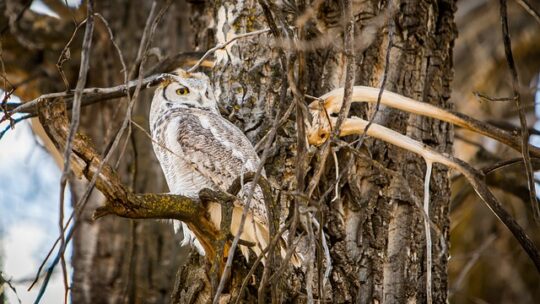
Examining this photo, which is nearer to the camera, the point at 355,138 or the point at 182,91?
the point at 355,138

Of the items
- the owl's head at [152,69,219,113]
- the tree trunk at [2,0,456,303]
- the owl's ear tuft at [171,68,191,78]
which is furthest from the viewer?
the owl's ear tuft at [171,68,191,78]

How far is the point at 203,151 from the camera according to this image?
2930 millimetres

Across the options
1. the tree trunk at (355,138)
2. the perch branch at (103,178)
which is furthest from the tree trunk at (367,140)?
the perch branch at (103,178)

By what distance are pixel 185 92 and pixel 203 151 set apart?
484 millimetres

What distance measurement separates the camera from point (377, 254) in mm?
2812

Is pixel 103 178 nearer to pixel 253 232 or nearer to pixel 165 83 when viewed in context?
pixel 253 232

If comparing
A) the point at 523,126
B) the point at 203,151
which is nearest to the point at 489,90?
the point at 203,151

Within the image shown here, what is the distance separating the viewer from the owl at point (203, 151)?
2.80 metres

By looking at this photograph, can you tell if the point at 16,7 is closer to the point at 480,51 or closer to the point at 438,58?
the point at 438,58

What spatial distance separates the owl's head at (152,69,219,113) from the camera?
10.3 feet

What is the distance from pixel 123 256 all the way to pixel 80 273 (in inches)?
12.6

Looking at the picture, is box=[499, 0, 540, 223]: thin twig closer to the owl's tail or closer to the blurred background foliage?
the owl's tail

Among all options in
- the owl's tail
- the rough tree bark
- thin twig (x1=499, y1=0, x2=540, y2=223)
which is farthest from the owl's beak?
thin twig (x1=499, y1=0, x2=540, y2=223)

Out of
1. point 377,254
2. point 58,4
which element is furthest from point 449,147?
point 58,4
